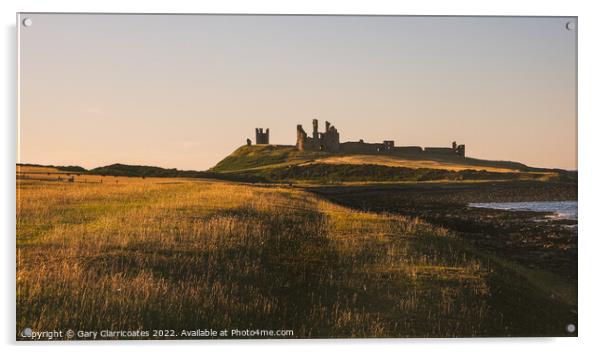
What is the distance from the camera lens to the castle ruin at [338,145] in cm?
557

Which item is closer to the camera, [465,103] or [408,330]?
[408,330]

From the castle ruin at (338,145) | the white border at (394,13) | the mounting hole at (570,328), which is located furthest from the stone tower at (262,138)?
the mounting hole at (570,328)

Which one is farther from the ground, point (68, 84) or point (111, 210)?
point (68, 84)

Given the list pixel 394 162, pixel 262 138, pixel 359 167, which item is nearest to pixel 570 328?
pixel 394 162

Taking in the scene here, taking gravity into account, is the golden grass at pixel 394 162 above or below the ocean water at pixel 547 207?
above

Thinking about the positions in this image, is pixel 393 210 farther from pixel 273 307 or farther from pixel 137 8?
pixel 137 8

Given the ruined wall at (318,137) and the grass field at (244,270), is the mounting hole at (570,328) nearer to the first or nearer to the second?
the grass field at (244,270)

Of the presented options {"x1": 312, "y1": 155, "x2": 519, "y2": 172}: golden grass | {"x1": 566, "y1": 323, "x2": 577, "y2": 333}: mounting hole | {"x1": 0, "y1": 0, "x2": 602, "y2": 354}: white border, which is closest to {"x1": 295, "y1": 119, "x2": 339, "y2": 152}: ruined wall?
{"x1": 312, "y1": 155, "x2": 519, "y2": 172}: golden grass

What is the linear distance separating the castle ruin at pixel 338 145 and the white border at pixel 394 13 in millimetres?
1297

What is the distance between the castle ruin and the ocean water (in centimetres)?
70

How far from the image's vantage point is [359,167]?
5.75 metres
